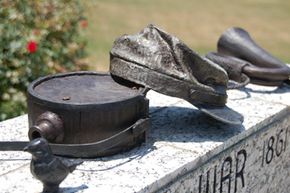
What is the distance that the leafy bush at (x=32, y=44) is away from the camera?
439 centimetres

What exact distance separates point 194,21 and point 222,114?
8.39m

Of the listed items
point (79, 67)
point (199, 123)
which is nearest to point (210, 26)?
point (79, 67)

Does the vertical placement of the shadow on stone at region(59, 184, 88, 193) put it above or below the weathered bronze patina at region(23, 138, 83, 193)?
below

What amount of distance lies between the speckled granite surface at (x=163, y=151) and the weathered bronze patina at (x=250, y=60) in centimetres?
19

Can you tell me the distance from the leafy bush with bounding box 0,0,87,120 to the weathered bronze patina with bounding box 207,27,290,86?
1.40 m

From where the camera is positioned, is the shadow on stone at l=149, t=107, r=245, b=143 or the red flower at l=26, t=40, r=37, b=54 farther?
the red flower at l=26, t=40, r=37, b=54

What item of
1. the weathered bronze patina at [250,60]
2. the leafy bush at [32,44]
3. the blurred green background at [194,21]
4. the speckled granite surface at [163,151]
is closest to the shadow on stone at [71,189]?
the speckled granite surface at [163,151]

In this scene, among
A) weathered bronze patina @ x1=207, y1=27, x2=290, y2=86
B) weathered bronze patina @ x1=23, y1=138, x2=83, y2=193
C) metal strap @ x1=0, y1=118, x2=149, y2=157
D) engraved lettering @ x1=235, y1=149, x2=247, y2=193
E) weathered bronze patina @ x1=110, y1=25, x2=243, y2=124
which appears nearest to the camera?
weathered bronze patina @ x1=23, y1=138, x2=83, y2=193

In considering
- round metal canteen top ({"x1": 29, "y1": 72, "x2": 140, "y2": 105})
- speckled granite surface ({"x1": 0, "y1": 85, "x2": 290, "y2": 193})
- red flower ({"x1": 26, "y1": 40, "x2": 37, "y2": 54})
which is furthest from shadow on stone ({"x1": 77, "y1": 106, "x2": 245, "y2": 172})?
red flower ({"x1": 26, "y1": 40, "x2": 37, "y2": 54})

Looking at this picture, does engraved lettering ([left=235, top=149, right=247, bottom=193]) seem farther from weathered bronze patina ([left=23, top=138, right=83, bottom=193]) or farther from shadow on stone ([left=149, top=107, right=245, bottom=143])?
weathered bronze patina ([left=23, top=138, right=83, bottom=193])

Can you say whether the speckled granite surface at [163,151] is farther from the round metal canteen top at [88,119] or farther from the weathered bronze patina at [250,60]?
the weathered bronze patina at [250,60]

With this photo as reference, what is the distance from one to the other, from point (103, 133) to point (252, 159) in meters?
1.02

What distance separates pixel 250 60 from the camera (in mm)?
3871

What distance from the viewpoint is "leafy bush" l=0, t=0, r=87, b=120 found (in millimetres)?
4395
